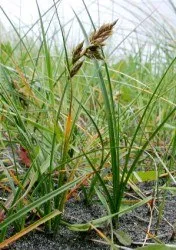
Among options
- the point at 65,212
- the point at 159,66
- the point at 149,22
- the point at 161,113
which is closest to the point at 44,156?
the point at 65,212

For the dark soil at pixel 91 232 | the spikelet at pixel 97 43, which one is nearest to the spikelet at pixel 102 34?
the spikelet at pixel 97 43

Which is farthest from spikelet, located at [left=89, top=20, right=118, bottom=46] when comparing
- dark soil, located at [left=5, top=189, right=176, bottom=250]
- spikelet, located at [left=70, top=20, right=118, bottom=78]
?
dark soil, located at [left=5, top=189, right=176, bottom=250]

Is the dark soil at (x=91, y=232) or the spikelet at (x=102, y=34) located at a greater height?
the spikelet at (x=102, y=34)

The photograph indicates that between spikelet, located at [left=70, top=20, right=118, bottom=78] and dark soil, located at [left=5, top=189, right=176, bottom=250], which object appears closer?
spikelet, located at [left=70, top=20, right=118, bottom=78]

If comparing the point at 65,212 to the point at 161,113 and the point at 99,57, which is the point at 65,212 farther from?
the point at 161,113

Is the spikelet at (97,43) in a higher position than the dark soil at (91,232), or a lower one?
higher

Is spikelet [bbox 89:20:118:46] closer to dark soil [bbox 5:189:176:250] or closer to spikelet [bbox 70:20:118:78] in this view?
spikelet [bbox 70:20:118:78]

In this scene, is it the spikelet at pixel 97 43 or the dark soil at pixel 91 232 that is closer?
the spikelet at pixel 97 43

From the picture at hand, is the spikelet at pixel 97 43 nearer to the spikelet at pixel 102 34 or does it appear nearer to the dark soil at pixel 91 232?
the spikelet at pixel 102 34
